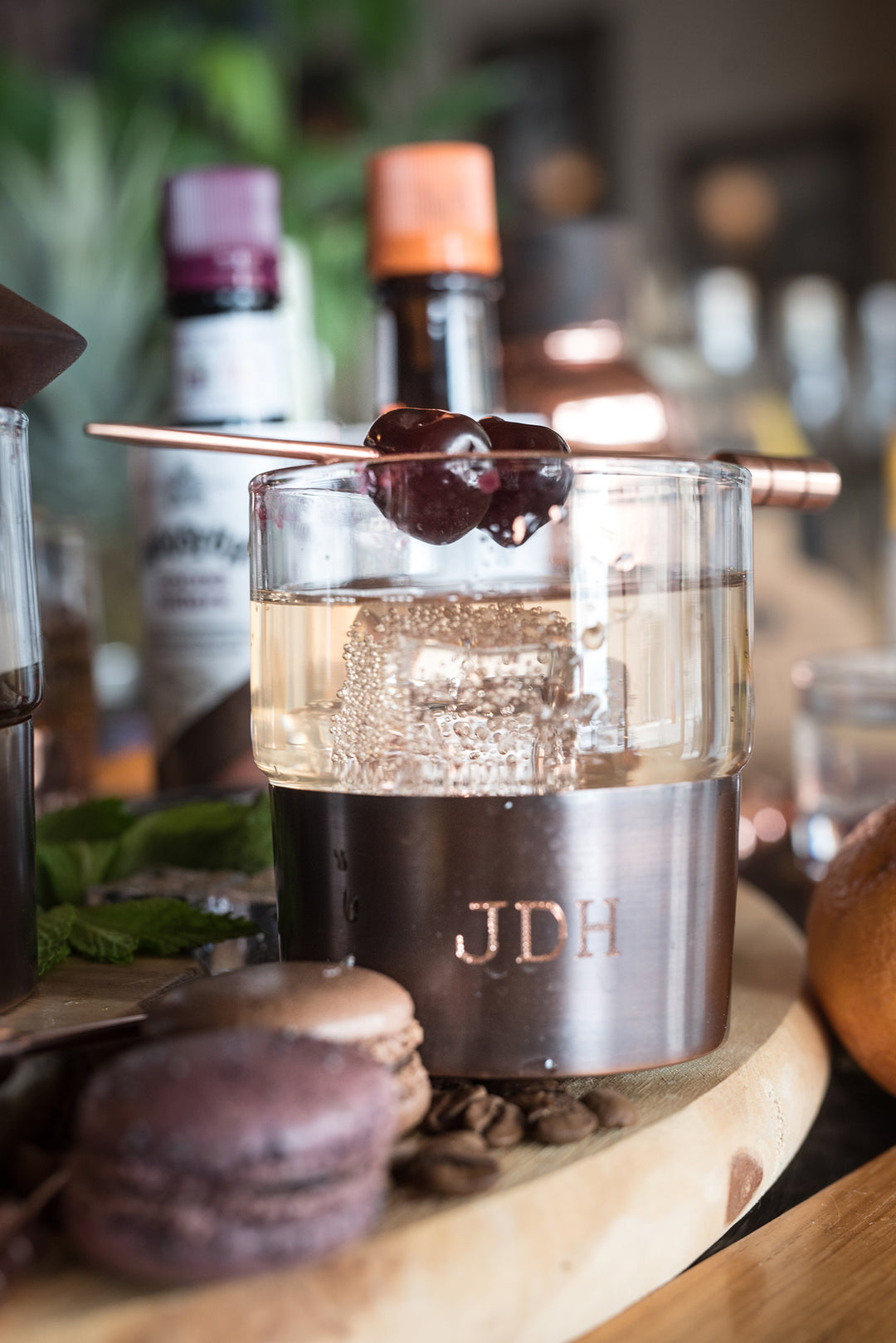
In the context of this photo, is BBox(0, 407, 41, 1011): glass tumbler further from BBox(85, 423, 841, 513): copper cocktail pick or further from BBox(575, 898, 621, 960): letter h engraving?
BBox(575, 898, 621, 960): letter h engraving

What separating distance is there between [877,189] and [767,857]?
6.48 feet

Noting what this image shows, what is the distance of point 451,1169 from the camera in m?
0.27

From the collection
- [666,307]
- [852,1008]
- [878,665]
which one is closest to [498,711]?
[852,1008]

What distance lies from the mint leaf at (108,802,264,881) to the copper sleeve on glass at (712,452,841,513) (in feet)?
0.67

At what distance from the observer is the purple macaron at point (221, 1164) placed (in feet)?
0.73

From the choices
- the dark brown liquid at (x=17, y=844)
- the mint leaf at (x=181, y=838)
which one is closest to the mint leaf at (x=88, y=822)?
the mint leaf at (x=181, y=838)

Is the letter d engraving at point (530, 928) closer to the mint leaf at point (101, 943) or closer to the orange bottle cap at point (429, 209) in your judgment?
the mint leaf at point (101, 943)

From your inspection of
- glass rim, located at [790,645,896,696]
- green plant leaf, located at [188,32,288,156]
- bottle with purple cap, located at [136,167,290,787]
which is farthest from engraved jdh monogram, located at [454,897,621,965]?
green plant leaf, located at [188,32,288,156]

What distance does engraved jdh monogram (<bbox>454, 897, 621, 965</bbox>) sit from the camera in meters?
0.31

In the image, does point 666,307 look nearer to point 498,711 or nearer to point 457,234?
point 457,234

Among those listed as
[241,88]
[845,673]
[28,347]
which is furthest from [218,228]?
[241,88]

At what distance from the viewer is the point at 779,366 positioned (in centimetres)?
175

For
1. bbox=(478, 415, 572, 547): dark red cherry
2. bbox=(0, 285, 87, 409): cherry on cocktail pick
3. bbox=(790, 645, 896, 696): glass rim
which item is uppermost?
bbox=(0, 285, 87, 409): cherry on cocktail pick

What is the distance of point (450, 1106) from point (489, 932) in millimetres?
41
